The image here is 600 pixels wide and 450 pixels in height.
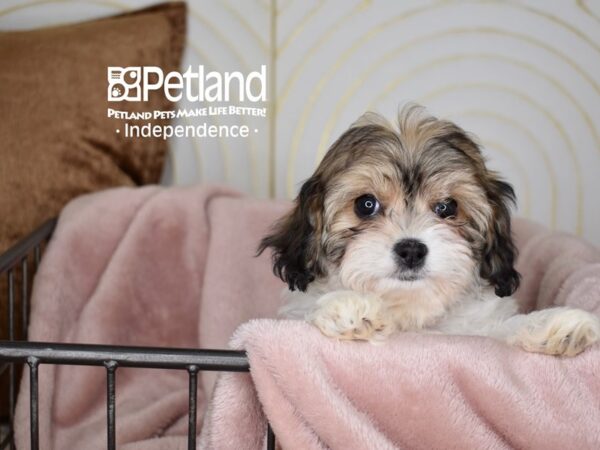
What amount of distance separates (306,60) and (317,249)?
1.25 meters

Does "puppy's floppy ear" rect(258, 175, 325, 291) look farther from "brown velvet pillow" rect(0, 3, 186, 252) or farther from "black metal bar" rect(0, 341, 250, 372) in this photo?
"brown velvet pillow" rect(0, 3, 186, 252)

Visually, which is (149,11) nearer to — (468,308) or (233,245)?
(233,245)

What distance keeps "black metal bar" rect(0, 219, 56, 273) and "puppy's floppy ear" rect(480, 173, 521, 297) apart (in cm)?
108

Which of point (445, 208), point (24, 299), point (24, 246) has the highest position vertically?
point (445, 208)

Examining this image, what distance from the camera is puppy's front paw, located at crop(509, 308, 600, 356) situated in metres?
1.45

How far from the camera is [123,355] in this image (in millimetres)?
1385

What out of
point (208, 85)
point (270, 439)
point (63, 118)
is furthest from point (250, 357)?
point (208, 85)

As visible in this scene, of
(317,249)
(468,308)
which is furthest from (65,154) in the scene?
(468,308)

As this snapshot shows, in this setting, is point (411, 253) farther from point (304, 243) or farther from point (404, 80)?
point (404, 80)

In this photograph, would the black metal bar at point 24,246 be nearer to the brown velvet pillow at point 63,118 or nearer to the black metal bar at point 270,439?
the brown velvet pillow at point 63,118

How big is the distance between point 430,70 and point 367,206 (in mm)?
1274

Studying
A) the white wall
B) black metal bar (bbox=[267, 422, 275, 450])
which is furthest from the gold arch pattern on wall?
black metal bar (bbox=[267, 422, 275, 450])

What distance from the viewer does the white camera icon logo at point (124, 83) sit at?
2.71 m

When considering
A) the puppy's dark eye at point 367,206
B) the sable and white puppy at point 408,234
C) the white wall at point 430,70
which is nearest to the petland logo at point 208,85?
the white wall at point 430,70
